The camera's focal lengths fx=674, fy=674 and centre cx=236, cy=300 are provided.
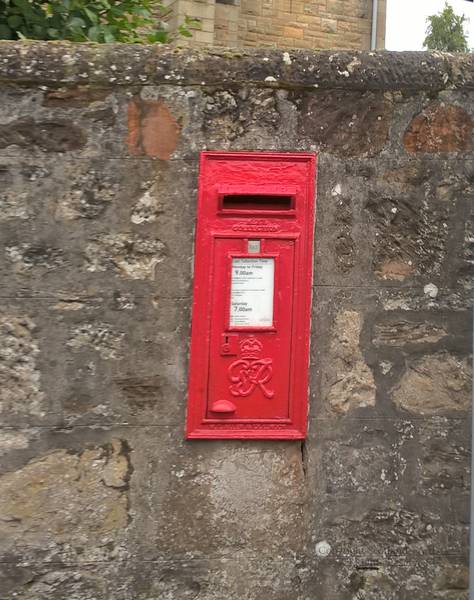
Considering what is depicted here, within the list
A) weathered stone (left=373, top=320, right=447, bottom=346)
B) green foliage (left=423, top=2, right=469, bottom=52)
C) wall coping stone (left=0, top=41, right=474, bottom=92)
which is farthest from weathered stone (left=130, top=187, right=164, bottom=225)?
green foliage (left=423, top=2, right=469, bottom=52)

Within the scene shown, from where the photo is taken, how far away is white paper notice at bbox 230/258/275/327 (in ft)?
8.15

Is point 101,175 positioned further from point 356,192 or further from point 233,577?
point 233,577

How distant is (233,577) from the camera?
98.8 inches

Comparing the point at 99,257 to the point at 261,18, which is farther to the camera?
the point at 261,18

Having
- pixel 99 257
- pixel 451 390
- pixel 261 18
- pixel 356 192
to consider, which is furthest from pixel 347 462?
pixel 261 18

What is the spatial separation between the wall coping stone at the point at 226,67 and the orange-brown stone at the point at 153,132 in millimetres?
90

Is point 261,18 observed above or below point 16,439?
above

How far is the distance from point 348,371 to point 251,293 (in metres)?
0.48

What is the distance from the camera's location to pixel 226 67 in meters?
2.49

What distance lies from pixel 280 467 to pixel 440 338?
79 cm

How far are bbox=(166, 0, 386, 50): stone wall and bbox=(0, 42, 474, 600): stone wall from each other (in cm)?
816

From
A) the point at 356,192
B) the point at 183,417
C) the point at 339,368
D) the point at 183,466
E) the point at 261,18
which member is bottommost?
the point at 183,466

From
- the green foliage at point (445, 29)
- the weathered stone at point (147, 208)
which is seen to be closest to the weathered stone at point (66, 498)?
the weathered stone at point (147, 208)

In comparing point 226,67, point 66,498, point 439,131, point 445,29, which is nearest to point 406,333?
point 439,131
